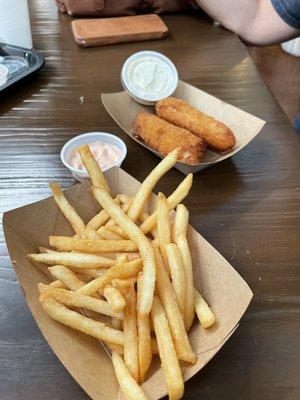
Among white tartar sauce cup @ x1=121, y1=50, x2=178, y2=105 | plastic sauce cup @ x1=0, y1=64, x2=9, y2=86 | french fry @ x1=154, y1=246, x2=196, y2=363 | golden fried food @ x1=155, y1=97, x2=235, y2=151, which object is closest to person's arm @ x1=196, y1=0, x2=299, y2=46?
white tartar sauce cup @ x1=121, y1=50, x2=178, y2=105

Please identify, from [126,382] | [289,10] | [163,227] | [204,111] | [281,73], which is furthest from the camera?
[281,73]

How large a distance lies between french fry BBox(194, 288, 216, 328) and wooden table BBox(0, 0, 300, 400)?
0.12 meters

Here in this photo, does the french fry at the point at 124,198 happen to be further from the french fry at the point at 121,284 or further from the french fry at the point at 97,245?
the french fry at the point at 121,284

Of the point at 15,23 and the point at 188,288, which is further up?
the point at 15,23

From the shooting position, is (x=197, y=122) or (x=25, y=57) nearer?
(x=197, y=122)

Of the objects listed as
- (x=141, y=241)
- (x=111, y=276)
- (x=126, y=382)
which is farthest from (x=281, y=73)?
(x=126, y=382)

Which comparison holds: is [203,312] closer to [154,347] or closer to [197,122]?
[154,347]

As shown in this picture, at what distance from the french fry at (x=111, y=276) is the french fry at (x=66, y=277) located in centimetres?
3

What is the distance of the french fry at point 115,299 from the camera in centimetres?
83

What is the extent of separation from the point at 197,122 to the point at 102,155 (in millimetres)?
369

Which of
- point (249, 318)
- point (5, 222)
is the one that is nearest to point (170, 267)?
point (249, 318)

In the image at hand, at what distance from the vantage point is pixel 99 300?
907mm

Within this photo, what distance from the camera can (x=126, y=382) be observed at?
80cm

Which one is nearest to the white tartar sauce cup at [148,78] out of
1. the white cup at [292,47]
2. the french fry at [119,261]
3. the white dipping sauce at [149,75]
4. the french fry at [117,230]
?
the white dipping sauce at [149,75]
